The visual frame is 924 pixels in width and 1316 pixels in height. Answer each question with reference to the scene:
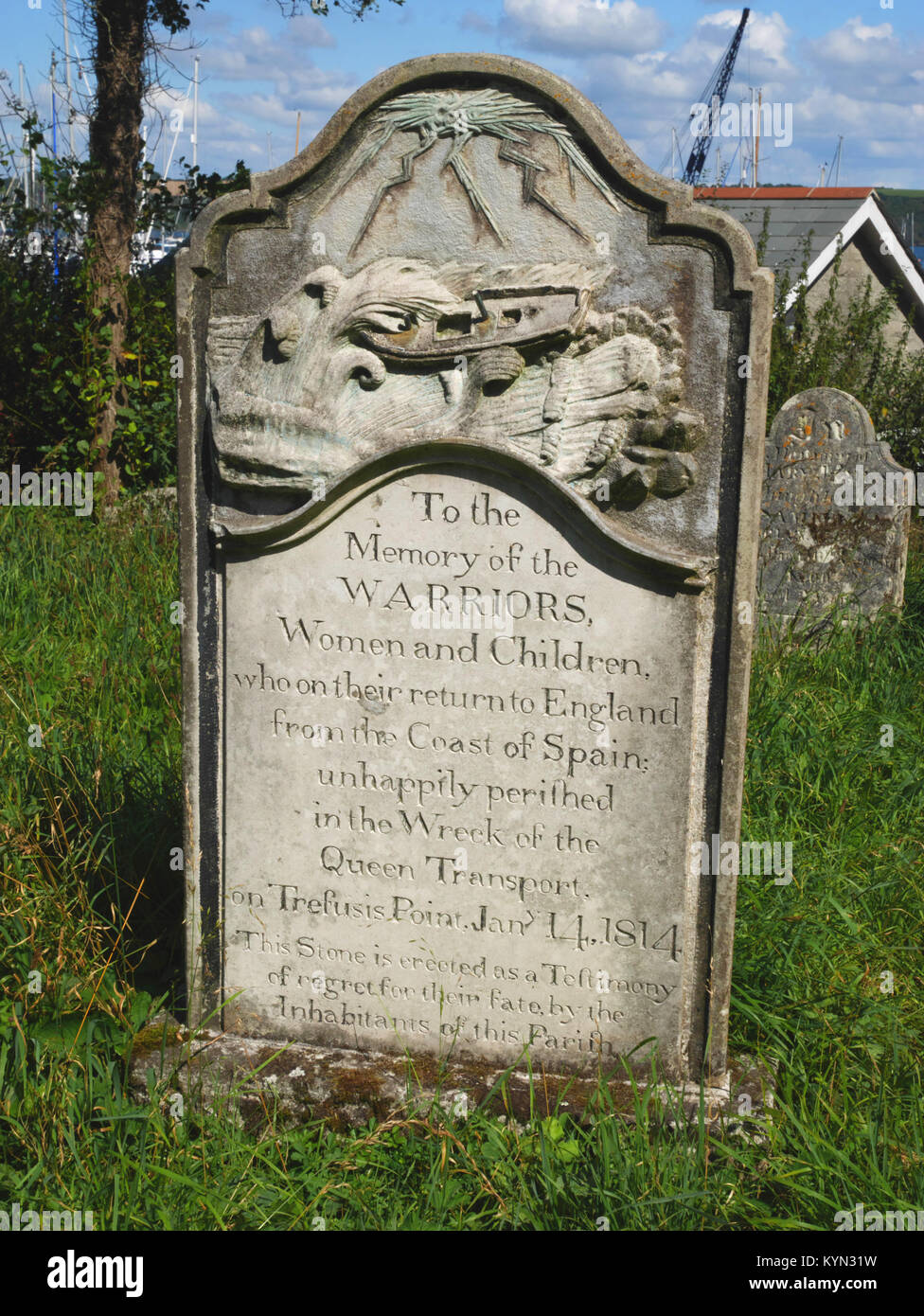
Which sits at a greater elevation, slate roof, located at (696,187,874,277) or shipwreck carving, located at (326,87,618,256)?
slate roof, located at (696,187,874,277)

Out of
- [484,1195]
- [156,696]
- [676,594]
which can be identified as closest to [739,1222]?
[484,1195]

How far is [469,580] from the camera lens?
2.75 meters

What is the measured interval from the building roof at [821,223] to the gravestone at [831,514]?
8117 mm

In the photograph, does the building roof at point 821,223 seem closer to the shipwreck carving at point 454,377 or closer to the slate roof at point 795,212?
the slate roof at point 795,212

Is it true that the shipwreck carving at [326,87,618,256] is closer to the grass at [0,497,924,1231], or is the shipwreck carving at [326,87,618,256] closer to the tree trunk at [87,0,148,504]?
the grass at [0,497,924,1231]

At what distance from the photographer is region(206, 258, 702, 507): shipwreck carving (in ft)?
8.48

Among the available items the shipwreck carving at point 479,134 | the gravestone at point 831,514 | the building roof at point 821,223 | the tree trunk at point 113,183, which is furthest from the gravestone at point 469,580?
the building roof at point 821,223

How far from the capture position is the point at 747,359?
251cm

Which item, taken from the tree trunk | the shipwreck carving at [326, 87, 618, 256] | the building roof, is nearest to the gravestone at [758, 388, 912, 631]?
the shipwreck carving at [326, 87, 618, 256]

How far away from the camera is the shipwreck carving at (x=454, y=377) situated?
259 centimetres

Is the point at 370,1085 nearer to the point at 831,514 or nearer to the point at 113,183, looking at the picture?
the point at 831,514

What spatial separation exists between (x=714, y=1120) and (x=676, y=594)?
1271 millimetres

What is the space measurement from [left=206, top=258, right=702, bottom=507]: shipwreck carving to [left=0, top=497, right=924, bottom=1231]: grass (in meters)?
1.38
